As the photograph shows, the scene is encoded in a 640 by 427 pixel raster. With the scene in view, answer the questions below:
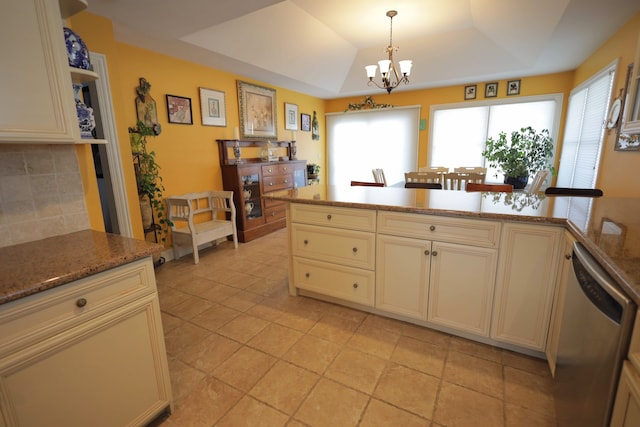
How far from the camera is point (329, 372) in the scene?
1685 mm

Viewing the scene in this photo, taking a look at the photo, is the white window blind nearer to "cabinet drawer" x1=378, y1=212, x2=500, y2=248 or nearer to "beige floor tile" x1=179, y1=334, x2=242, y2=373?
A: "cabinet drawer" x1=378, y1=212, x2=500, y2=248

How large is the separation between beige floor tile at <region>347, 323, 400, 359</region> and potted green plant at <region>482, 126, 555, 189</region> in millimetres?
3636

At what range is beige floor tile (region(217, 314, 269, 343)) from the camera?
2.03 metres

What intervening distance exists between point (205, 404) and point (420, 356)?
1244 millimetres

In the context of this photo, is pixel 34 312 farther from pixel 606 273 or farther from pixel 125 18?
pixel 125 18

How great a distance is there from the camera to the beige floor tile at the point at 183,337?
6.31ft

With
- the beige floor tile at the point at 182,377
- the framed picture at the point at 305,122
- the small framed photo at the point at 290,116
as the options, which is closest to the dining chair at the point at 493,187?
the beige floor tile at the point at 182,377

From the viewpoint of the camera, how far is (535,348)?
1698mm

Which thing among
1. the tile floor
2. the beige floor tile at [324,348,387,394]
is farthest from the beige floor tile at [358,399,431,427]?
the beige floor tile at [324,348,387,394]

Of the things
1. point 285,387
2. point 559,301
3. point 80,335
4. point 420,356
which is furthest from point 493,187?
point 80,335

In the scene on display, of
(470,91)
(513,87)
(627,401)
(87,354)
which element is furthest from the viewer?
(470,91)

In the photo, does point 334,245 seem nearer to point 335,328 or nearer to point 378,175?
point 335,328

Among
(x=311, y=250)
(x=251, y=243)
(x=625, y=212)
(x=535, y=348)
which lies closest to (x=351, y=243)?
(x=311, y=250)

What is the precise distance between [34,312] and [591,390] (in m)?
1.79
